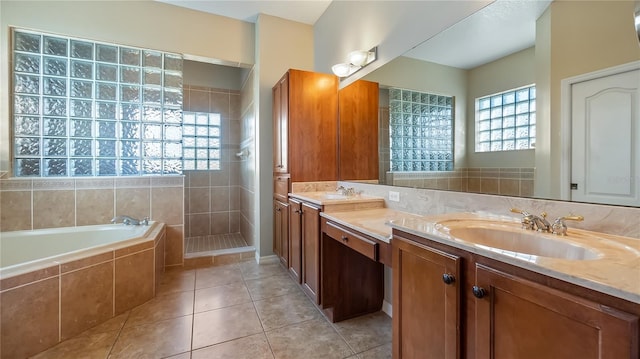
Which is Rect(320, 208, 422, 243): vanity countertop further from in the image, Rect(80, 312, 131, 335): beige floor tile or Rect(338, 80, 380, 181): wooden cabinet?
Rect(80, 312, 131, 335): beige floor tile

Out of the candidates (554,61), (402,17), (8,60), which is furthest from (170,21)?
(554,61)

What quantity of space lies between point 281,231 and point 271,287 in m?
0.58

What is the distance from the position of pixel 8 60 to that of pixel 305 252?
3.19m

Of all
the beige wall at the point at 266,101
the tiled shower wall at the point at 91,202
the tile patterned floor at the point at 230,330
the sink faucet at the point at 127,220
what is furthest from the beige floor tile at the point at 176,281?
the beige wall at the point at 266,101

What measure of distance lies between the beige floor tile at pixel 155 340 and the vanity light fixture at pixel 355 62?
252 cm

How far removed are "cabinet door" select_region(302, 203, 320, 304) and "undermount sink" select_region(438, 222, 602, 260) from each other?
3.39 ft

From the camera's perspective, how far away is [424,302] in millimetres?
1071

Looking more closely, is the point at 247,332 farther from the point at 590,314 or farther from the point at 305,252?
the point at 590,314

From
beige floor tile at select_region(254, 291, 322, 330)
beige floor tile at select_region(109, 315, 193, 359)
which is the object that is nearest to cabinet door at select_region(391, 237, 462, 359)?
beige floor tile at select_region(254, 291, 322, 330)

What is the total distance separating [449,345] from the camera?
3.15 feet

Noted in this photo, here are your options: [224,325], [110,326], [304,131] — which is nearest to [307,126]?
[304,131]

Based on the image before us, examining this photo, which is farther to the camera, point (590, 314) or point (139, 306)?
point (139, 306)

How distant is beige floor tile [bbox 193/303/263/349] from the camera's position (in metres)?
1.73

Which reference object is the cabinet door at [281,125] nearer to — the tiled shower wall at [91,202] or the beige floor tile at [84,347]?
the tiled shower wall at [91,202]
